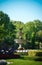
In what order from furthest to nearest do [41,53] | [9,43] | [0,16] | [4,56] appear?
[0,16]
[9,43]
[41,53]
[4,56]

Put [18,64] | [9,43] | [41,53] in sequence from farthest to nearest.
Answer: [9,43], [41,53], [18,64]

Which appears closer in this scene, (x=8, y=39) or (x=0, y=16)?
(x=8, y=39)

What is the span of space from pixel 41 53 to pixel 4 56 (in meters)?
4.52

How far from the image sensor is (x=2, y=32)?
22.4 metres

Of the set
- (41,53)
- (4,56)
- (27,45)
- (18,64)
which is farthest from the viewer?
(27,45)

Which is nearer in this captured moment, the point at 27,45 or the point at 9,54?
the point at 9,54

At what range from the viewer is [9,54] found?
19.6 m

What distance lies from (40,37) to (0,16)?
12.1 meters

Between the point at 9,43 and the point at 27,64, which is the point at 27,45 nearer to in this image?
the point at 9,43

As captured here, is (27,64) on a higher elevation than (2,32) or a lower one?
lower

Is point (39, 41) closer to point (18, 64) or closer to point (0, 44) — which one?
point (0, 44)

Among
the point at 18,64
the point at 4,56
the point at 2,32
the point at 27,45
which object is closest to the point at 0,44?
the point at 2,32

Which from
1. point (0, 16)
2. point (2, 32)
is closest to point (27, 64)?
point (2, 32)

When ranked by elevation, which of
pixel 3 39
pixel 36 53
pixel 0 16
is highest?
pixel 0 16
